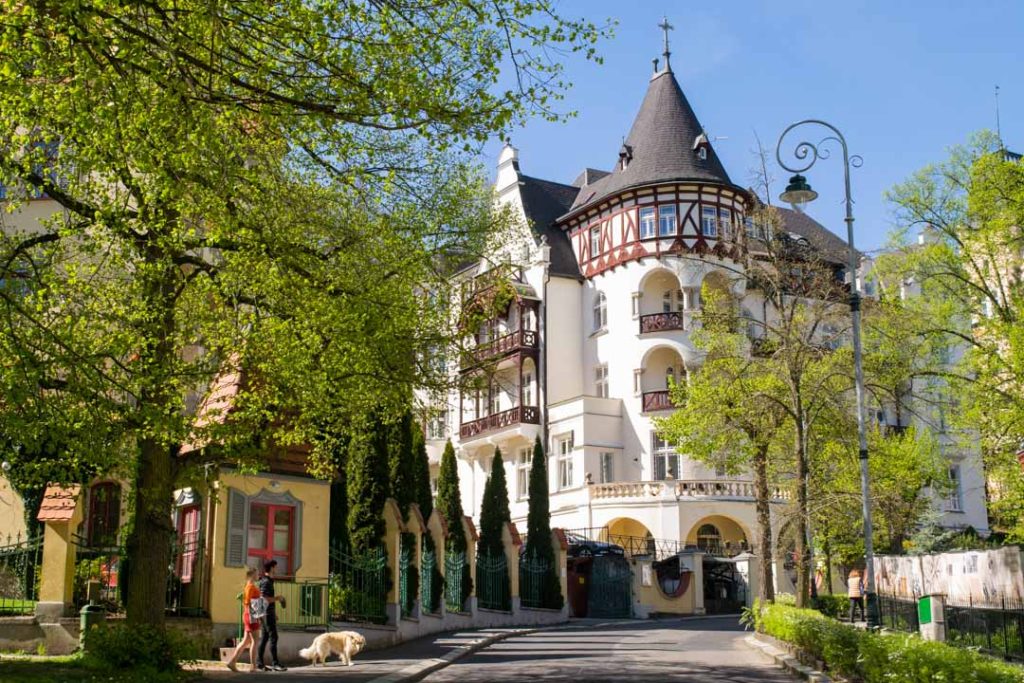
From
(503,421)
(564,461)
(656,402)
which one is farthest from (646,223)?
(564,461)

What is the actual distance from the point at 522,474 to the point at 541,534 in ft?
45.9

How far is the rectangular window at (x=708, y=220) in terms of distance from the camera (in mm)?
48875

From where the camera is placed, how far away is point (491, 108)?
12.9 m

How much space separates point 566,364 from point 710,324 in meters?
24.8

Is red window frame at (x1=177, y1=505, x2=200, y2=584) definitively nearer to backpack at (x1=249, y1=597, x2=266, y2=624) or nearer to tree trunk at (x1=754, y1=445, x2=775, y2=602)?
backpack at (x1=249, y1=597, x2=266, y2=624)

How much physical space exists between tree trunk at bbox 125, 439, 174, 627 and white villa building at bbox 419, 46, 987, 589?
2956 centimetres

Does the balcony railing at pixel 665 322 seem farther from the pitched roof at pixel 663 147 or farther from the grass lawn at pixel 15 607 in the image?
the grass lawn at pixel 15 607

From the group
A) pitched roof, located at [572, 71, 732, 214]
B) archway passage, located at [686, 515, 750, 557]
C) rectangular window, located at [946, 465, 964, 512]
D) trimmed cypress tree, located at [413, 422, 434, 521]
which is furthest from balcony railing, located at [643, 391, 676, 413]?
rectangular window, located at [946, 465, 964, 512]

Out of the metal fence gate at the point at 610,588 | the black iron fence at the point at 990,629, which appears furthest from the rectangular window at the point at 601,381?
the black iron fence at the point at 990,629

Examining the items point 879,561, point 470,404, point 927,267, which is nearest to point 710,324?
point 927,267

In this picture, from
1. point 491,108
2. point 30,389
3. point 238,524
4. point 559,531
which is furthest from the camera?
point 559,531

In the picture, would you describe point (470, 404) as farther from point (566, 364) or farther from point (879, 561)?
point (879, 561)

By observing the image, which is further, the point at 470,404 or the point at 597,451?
the point at 470,404

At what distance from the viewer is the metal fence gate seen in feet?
130
